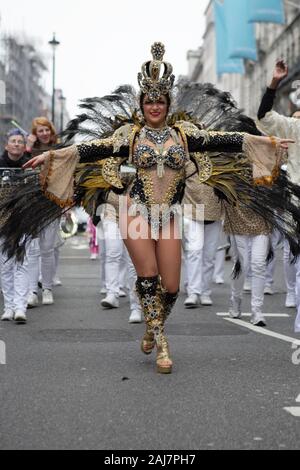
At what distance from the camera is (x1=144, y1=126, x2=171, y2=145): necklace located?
6.14 meters

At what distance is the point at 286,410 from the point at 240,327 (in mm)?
3468

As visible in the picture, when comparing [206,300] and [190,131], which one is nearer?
[190,131]

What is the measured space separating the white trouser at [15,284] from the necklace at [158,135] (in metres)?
2.48

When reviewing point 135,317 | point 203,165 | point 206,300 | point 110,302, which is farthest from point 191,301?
point 203,165

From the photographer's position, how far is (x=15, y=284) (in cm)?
835

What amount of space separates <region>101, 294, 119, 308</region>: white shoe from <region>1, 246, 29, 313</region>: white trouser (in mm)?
1381

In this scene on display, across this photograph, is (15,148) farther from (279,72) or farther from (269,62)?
(269,62)

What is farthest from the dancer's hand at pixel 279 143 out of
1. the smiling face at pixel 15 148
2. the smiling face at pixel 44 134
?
the smiling face at pixel 44 134

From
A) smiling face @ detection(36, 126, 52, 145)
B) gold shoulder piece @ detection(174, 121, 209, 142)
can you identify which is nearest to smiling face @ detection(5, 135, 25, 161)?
smiling face @ detection(36, 126, 52, 145)

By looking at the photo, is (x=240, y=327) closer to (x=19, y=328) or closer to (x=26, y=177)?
(x=19, y=328)

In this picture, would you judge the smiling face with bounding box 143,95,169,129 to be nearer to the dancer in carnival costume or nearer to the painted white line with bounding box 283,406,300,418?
the dancer in carnival costume

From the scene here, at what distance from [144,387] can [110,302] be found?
4.32m

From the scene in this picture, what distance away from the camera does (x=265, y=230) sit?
8219mm
